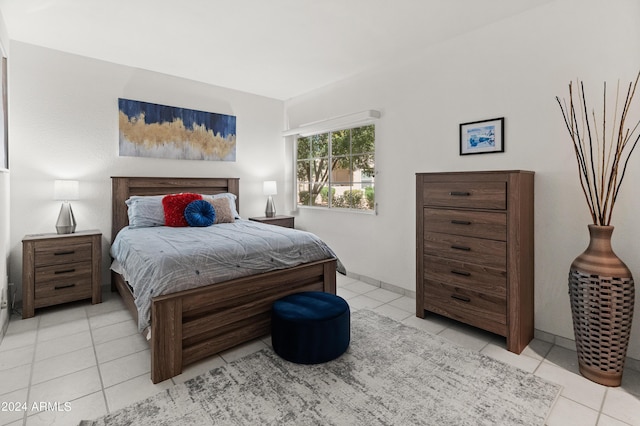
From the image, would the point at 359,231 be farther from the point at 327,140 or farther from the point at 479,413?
the point at 479,413

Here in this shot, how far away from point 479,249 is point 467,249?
0.31 feet

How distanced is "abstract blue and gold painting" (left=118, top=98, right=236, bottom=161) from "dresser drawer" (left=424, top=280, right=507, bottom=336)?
10.6 feet

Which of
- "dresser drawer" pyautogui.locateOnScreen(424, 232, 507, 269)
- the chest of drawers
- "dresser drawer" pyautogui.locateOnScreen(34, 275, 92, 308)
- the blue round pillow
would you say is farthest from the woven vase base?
"dresser drawer" pyautogui.locateOnScreen(34, 275, 92, 308)

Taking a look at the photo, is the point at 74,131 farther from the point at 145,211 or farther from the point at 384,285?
the point at 384,285

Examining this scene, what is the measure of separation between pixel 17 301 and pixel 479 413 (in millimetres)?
4076

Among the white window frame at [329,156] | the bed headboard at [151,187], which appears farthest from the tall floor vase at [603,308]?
the bed headboard at [151,187]

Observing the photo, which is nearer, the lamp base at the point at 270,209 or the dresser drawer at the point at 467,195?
the dresser drawer at the point at 467,195

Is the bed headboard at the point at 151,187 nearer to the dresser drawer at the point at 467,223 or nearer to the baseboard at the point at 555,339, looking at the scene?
the baseboard at the point at 555,339

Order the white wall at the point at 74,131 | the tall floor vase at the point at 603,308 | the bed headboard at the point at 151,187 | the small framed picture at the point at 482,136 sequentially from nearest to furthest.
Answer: the tall floor vase at the point at 603,308 → the small framed picture at the point at 482,136 → the white wall at the point at 74,131 → the bed headboard at the point at 151,187

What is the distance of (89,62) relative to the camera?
350 centimetres

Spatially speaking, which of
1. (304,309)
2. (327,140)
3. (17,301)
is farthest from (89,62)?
(304,309)

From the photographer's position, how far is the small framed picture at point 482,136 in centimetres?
272

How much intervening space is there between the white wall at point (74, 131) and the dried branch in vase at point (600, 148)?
13.0ft

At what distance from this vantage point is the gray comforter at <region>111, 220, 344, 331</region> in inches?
81.0
